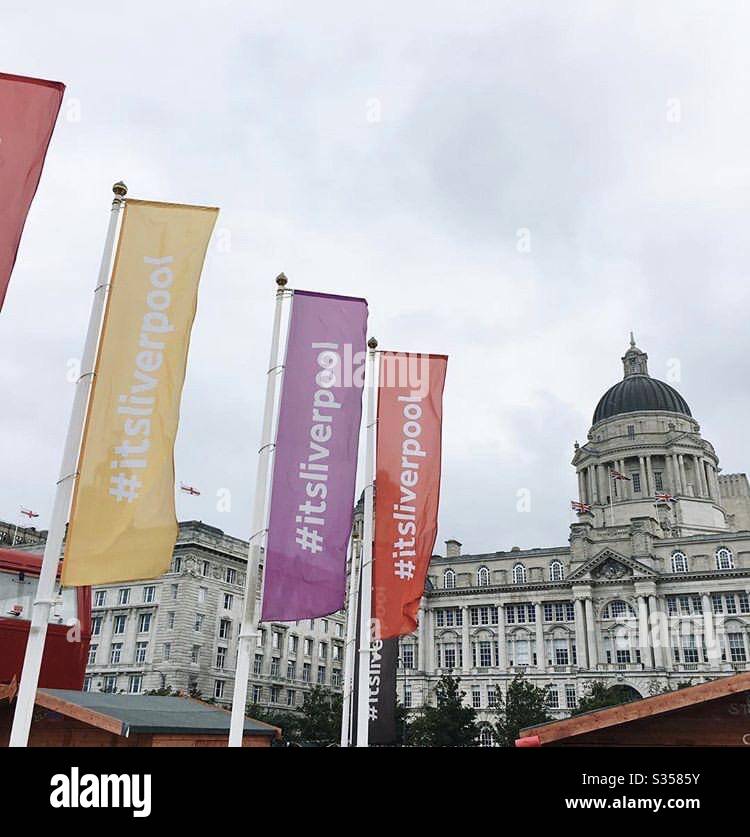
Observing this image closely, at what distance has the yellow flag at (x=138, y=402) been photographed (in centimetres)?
1280

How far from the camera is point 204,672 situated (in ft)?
241

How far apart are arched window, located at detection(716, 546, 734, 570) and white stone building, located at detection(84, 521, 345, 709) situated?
50.1 metres

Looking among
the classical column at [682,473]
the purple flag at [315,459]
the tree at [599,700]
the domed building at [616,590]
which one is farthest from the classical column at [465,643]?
Answer: the purple flag at [315,459]

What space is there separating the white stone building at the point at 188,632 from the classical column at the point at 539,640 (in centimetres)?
2892

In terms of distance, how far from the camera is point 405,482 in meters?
18.8

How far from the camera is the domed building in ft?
267

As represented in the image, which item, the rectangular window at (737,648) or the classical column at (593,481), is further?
the classical column at (593,481)

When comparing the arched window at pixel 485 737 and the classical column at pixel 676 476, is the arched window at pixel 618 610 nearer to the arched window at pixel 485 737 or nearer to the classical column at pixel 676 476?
the arched window at pixel 485 737

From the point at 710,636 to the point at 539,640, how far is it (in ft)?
62.5

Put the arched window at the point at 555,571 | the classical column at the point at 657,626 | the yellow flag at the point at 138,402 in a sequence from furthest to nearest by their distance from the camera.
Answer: the arched window at the point at 555,571 → the classical column at the point at 657,626 → the yellow flag at the point at 138,402

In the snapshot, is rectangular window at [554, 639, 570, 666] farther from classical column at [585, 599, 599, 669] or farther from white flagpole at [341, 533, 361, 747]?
white flagpole at [341, 533, 361, 747]

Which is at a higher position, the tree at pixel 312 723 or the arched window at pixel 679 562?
the arched window at pixel 679 562
